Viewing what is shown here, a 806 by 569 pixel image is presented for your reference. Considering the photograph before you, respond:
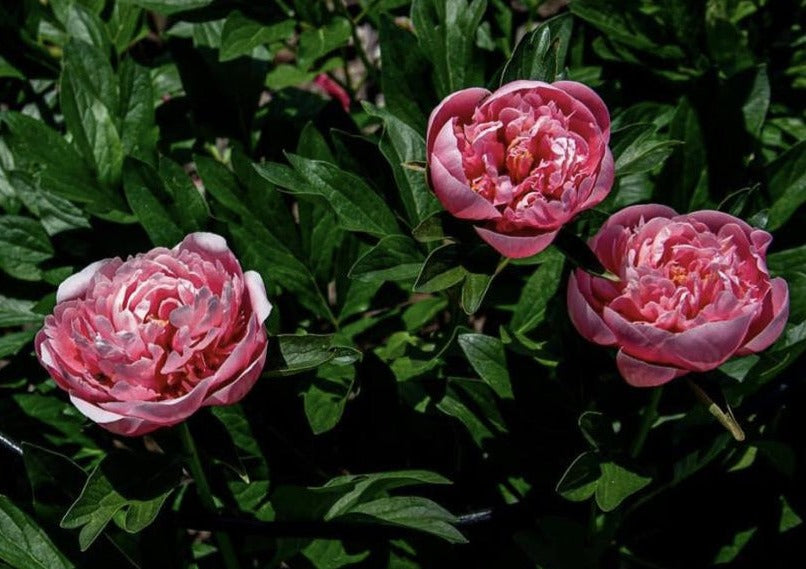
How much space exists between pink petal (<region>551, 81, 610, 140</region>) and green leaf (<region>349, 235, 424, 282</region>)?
0.31 metres

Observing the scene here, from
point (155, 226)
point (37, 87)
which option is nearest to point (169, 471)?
point (155, 226)

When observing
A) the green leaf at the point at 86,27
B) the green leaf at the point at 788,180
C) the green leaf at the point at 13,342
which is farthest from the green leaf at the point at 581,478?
the green leaf at the point at 86,27

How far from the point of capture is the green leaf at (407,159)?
1411 millimetres

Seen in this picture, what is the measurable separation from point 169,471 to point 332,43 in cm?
85

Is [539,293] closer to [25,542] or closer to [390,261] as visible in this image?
[390,261]

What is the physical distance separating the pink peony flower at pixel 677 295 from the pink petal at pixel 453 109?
0.20 metres

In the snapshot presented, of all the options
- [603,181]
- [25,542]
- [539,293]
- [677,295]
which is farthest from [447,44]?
[25,542]

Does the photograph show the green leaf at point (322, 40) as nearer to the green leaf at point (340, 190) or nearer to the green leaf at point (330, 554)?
the green leaf at point (340, 190)

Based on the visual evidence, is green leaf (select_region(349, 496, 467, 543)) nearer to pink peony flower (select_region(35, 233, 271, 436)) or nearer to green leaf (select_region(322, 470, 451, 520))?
green leaf (select_region(322, 470, 451, 520))

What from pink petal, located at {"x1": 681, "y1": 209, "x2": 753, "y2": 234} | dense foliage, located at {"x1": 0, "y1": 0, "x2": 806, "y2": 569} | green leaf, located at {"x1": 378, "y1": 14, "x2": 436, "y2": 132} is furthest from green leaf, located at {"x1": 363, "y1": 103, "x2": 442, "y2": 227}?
pink petal, located at {"x1": 681, "y1": 209, "x2": 753, "y2": 234}

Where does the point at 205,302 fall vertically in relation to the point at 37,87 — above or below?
above

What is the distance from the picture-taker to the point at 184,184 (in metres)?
1.47

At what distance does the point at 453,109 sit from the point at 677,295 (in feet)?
1.05

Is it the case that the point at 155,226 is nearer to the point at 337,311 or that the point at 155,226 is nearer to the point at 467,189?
the point at 337,311
